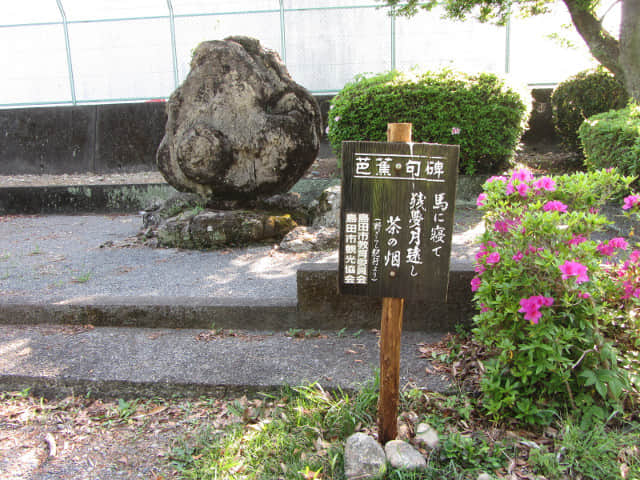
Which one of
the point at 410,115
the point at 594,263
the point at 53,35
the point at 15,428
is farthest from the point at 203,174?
the point at 53,35

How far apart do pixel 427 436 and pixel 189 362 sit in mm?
1449

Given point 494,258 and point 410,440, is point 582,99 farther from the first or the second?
point 410,440

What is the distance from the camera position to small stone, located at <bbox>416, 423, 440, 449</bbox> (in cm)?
207

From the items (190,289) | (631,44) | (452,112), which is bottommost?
(190,289)

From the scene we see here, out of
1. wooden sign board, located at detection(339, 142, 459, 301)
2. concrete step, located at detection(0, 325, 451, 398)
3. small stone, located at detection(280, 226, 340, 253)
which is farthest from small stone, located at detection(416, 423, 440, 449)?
small stone, located at detection(280, 226, 340, 253)

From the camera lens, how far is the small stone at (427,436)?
6.80 ft

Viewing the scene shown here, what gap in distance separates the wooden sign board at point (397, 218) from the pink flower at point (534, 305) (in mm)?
384

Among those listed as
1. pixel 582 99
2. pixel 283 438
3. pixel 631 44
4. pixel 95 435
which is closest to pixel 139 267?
pixel 95 435

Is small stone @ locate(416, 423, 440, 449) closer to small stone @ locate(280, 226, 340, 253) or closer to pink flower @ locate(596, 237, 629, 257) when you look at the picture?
pink flower @ locate(596, 237, 629, 257)

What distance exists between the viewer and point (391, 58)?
967 centimetres

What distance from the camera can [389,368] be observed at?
205 cm

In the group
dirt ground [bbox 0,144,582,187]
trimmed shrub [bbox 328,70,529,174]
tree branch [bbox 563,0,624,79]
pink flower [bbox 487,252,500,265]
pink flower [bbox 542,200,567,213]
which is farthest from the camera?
dirt ground [bbox 0,144,582,187]

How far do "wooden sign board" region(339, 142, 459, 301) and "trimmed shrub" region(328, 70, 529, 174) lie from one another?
15.0 feet

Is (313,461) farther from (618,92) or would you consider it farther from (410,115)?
(618,92)
